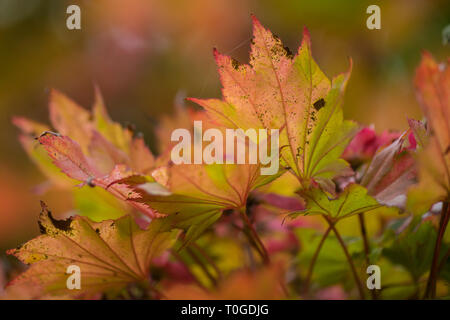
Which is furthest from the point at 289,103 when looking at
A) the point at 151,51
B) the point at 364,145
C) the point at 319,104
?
the point at 151,51

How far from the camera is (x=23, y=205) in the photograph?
1.78 metres

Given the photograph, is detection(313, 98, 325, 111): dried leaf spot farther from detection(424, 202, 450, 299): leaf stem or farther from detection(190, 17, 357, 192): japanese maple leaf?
detection(424, 202, 450, 299): leaf stem

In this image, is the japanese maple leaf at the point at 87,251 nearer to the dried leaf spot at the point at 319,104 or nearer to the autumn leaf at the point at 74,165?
the autumn leaf at the point at 74,165

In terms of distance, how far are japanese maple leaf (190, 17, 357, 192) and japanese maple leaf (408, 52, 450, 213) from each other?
0.19ft

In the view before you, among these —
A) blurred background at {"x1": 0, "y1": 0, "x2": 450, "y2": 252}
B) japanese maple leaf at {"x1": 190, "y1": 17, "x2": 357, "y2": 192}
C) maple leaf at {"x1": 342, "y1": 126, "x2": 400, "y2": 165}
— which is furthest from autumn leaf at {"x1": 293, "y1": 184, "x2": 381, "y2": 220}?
blurred background at {"x1": 0, "y1": 0, "x2": 450, "y2": 252}

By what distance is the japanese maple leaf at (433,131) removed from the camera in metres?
0.26

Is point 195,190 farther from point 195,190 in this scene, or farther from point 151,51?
point 151,51

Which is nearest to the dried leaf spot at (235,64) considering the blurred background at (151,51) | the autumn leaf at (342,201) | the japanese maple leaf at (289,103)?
the japanese maple leaf at (289,103)

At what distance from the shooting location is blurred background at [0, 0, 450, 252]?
1508mm

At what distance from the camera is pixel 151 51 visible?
6.62 ft

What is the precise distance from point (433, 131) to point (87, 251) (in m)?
0.27

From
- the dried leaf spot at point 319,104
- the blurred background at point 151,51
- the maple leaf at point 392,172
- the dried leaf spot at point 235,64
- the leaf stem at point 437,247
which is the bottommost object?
the leaf stem at point 437,247

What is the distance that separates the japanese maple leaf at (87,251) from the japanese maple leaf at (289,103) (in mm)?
111
